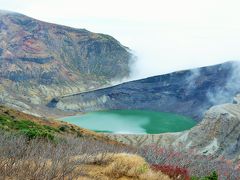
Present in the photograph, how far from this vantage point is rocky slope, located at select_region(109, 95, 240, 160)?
176 metres

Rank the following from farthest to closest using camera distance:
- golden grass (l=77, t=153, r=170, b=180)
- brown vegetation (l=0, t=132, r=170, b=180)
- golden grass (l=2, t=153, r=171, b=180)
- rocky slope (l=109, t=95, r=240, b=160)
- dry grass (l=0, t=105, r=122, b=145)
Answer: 1. rocky slope (l=109, t=95, r=240, b=160)
2. dry grass (l=0, t=105, r=122, b=145)
3. golden grass (l=77, t=153, r=170, b=180)
4. golden grass (l=2, t=153, r=171, b=180)
5. brown vegetation (l=0, t=132, r=170, b=180)

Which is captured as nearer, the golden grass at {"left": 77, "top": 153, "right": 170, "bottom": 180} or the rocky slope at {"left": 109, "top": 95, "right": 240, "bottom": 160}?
the golden grass at {"left": 77, "top": 153, "right": 170, "bottom": 180}

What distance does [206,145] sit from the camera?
592 ft

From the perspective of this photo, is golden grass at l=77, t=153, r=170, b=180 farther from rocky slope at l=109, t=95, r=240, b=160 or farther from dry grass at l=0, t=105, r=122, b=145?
rocky slope at l=109, t=95, r=240, b=160

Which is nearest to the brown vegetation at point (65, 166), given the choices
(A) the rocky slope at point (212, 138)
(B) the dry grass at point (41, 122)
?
(B) the dry grass at point (41, 122)

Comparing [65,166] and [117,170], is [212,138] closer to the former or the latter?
[117,170]

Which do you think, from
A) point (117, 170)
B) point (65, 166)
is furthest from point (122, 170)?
point (65, 166)

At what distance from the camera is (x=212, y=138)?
183750mm

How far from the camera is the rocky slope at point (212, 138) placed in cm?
17638

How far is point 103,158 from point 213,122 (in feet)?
590

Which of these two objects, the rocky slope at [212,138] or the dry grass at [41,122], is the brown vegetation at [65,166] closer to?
the dry grass at [41,122]

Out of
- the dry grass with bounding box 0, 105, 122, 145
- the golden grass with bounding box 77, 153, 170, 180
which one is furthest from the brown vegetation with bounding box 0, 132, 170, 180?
the dry grass with bounding box 0, 105, 122, 145

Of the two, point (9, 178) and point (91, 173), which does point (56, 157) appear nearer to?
point (91, 173)

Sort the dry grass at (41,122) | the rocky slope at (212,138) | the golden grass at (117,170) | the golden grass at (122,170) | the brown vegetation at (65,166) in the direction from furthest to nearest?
the rocky slope at (212,138), the dry grass at (41,122), the golden grass at (122,170), the golden grass at (117,170), the brown vegetation at (65,166)
